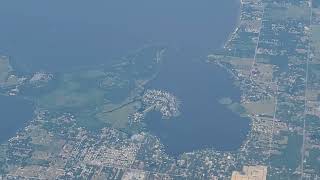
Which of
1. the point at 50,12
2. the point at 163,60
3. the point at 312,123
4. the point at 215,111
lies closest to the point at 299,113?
the point at 312,123

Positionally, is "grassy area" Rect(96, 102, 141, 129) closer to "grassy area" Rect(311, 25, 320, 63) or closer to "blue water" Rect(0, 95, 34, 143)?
"blue water" Rect(0, 95, 34, 143)

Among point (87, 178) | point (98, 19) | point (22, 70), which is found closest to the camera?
point (87, 178)

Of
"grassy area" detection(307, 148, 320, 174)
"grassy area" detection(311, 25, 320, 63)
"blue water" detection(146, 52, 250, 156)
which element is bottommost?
"grassy area" detection(307, 148, 320, 174)

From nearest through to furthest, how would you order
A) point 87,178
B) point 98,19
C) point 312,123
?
point 87,178 < point 312,123 < point 98,19

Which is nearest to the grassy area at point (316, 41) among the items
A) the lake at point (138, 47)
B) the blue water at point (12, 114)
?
the lake at point (138, 47)

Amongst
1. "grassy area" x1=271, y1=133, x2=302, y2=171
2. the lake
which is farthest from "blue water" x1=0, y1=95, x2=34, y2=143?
"grassy area" x1=271, y1=133, x2=302, y2=171

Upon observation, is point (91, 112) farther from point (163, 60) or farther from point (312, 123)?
point (312, 123)
